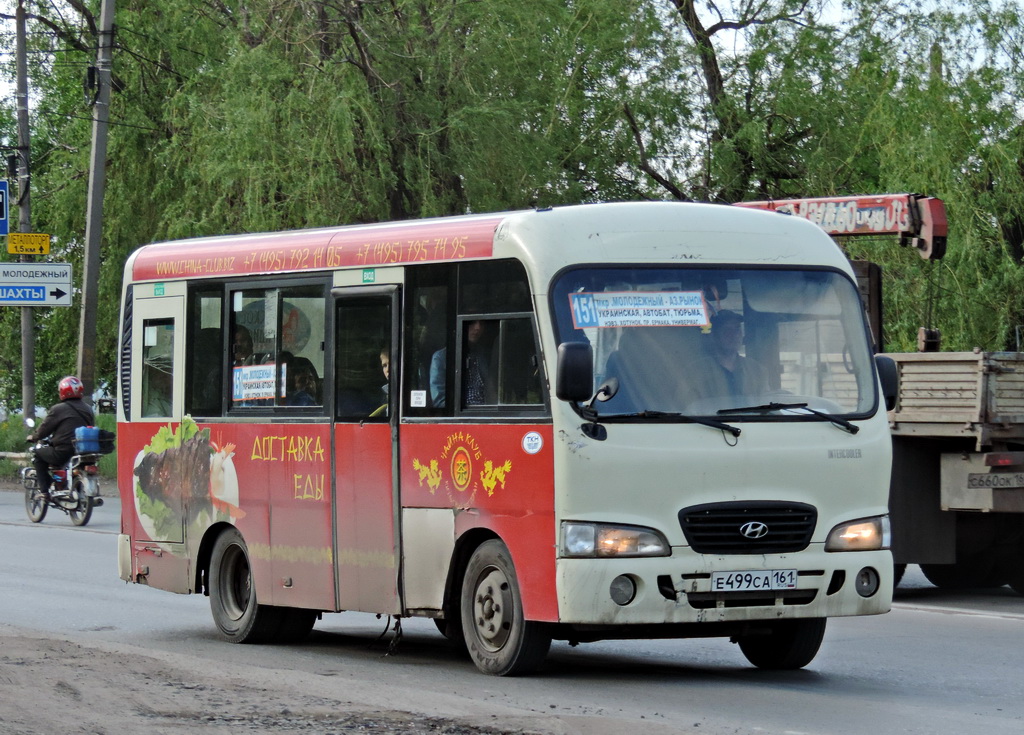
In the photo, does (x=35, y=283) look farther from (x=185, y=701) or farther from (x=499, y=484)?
(x=185, y=701)

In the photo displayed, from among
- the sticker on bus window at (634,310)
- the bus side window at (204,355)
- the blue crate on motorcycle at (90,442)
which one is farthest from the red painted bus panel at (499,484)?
the blue crate on motorcycle at (90,442)

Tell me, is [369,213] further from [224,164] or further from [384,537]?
[384,537]

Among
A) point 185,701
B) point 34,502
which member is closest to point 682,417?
point 185,701

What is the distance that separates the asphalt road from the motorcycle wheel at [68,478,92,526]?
7.24 meters

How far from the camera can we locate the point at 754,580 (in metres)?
9.33

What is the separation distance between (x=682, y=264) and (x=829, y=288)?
934 millimetres

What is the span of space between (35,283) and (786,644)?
2054 centimetres

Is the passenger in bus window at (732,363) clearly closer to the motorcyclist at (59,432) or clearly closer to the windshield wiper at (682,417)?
the windshield wiper at (682,417)

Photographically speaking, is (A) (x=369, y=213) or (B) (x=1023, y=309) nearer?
(B) (x=1023, y=309)

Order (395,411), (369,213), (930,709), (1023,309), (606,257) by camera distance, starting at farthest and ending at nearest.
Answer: (369,213), (1023,309), (395,411), (606,257), (930,709)

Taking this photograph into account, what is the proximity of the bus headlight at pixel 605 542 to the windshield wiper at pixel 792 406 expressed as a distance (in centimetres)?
81

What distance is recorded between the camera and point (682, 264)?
976 cm

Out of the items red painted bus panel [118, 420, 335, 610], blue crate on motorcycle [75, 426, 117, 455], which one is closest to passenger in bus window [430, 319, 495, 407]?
red painted bus panel [118, 420, 335, 610]

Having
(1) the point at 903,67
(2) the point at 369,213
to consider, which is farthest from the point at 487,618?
(1) the point at 903,67
